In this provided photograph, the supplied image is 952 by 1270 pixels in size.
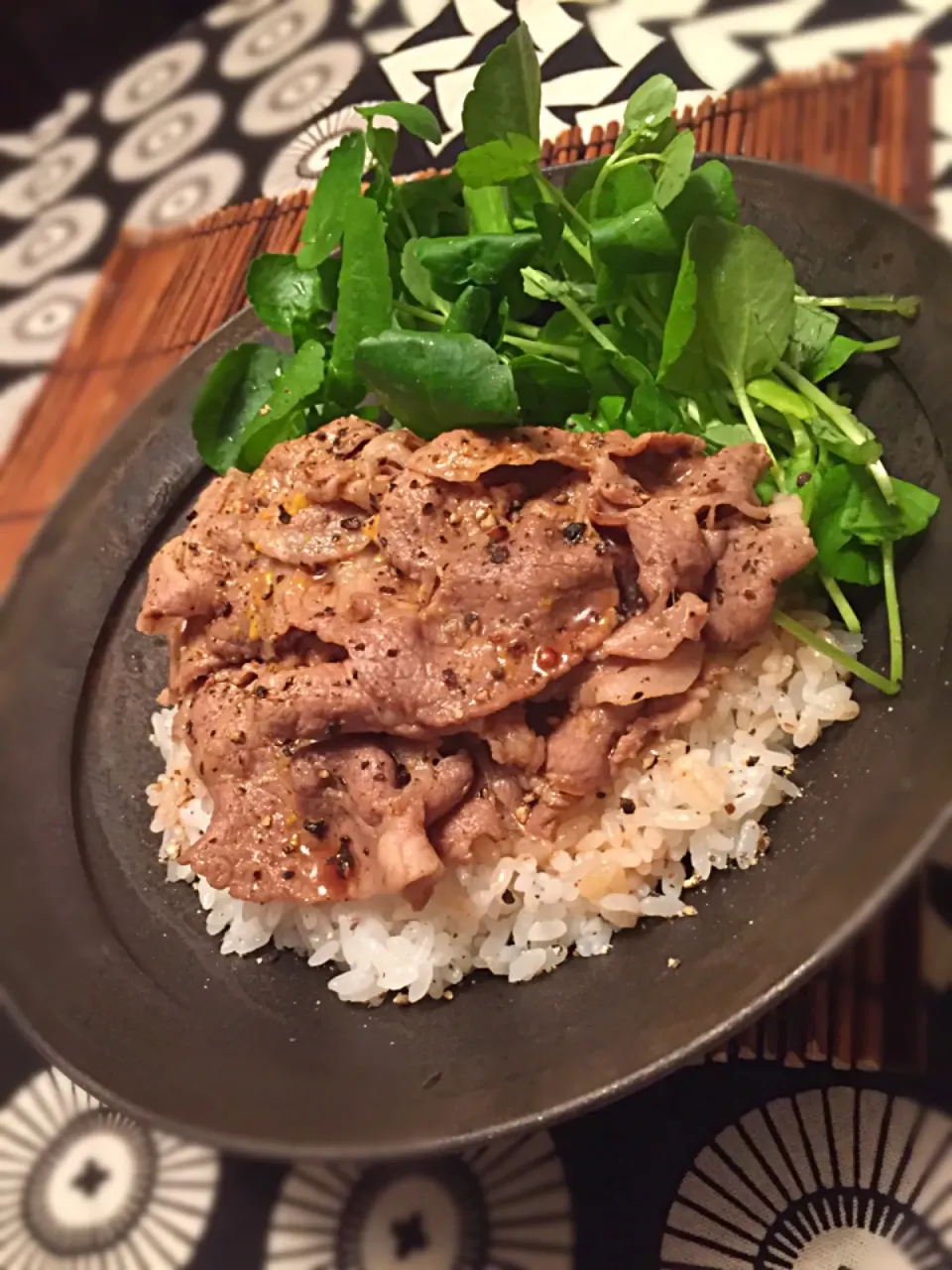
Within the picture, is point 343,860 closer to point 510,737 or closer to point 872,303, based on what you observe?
point 510,737

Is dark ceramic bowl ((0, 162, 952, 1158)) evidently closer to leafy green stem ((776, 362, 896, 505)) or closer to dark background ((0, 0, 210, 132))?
leafy green stem ((776, 362, 896, 505))

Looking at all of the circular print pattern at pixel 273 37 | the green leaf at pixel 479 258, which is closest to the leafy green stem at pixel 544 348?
the green leaf at pixel 479 258

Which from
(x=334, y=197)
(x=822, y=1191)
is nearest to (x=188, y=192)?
(x=334, y=197)

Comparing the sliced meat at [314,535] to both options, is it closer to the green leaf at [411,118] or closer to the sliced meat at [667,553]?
the sliced meat at [667,553]

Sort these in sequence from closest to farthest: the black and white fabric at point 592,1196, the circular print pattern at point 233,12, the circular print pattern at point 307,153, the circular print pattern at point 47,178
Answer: the black and white fabric at point 592,1196 < the circular print pattern at point 307,153 < the circular print pattern at point 47,178 < the circular print pattern at point 233,12

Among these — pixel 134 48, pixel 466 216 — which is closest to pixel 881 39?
pixel 466 216

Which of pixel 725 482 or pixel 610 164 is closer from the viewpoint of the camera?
pixel 725 482
